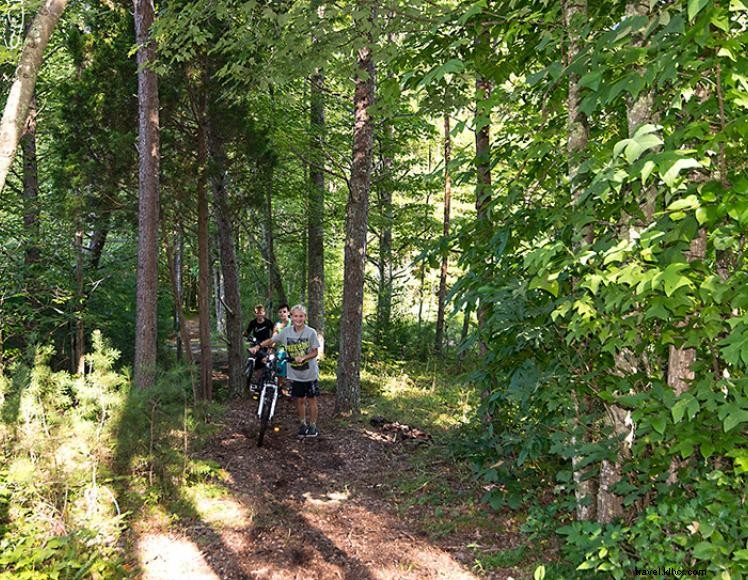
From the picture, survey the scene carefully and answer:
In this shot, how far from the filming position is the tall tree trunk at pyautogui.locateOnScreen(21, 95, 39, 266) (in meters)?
10.1

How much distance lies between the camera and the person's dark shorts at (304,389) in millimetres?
7969

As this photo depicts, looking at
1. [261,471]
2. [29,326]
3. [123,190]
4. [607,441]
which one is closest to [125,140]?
[123,190]

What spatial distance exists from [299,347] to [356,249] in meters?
2.36

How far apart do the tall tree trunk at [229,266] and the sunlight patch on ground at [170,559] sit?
661 centimetres

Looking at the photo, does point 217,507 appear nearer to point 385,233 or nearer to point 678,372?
point 678,372

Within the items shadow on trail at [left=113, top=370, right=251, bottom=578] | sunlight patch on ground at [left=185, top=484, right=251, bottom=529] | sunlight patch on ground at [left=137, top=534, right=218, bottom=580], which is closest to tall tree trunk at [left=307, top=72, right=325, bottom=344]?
shadow on trail at [left=113, top=370, right=251, bottom=578]

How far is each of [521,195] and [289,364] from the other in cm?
507

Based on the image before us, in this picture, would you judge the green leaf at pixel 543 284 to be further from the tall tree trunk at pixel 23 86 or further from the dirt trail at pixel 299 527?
the tall tree trunk at pixel 23 86

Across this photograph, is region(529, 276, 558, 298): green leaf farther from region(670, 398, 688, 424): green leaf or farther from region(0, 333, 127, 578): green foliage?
region(0, 333, 127, 578): green foliage

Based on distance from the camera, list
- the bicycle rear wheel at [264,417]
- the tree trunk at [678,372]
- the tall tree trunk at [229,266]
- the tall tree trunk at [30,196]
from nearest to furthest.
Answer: the tree trunk at [678,372]
the bicycle rear wheel at [264,417]
the tall tree trunk at [30,196]
the tall tree trunk at [229,266]

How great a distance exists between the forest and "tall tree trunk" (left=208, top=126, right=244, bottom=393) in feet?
1.03

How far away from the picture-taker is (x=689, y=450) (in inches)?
111

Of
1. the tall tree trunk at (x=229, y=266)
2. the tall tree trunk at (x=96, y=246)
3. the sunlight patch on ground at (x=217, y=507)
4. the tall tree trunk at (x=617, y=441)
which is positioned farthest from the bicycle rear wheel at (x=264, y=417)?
the tall tree trunk at (x=96, y=246)

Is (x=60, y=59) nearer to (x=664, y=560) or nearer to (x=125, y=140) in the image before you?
(x=125, y=140)
